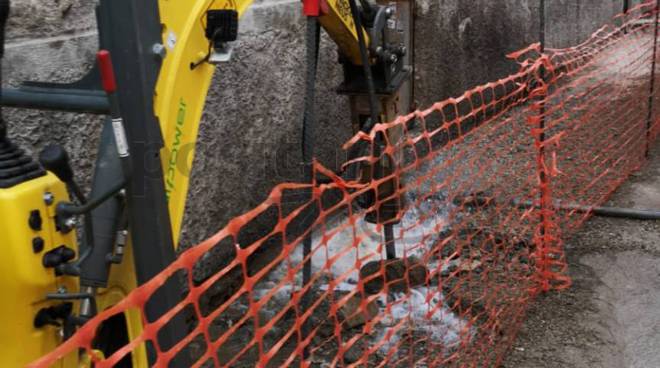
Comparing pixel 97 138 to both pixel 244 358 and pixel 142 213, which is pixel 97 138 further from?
pixel 142 213

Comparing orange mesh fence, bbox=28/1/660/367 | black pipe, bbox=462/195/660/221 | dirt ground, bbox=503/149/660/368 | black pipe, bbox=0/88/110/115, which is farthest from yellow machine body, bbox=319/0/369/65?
black pipe, bbox=462/195/660/221

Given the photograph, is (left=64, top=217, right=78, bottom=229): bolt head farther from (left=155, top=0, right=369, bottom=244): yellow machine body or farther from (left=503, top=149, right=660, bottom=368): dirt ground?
(left=503, top=149, right=660, bottom=368): dirt ground

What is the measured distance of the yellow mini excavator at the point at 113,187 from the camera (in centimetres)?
175

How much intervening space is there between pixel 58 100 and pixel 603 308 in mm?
3162

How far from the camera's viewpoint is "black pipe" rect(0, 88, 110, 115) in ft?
6.12

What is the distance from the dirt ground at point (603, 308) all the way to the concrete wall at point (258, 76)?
5.96 feet

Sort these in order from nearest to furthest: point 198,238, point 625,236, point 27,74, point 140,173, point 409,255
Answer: point 140,173 < point 27,74 < point 198,238 < point 409,255 < point 625,236

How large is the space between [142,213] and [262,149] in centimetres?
271

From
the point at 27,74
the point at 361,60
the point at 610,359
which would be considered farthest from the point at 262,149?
the point at 610,359

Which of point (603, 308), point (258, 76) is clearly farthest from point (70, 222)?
point (603, 308)

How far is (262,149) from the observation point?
15.0ft

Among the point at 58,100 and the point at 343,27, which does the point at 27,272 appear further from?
the point at 343,27

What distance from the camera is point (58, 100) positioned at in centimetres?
189

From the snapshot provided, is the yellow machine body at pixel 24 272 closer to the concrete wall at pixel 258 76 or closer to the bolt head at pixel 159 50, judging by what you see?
the bolt head at pixel 159 50
